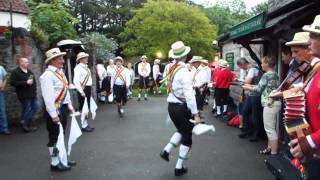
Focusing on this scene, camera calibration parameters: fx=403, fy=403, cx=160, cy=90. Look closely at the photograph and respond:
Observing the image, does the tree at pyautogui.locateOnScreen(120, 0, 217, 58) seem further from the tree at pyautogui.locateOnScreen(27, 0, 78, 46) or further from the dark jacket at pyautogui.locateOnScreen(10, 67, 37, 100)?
the dark jacket at pyautogui.locateOnScreen(10, 67, 37, 100)

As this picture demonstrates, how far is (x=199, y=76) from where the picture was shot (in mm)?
11547

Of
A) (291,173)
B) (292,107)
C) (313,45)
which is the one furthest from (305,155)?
(291,173)

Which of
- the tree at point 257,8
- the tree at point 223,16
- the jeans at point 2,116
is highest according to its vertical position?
the tree at point 257,8

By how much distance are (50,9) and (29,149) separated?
24.4ft

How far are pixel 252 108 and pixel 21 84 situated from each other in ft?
18.2

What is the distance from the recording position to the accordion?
2769 mm

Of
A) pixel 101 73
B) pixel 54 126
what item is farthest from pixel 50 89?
pixel 101 73

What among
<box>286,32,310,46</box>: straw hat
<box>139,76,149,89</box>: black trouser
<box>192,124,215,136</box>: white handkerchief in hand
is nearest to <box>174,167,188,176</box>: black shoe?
<box>192,124,215,136</box>: white handkerchief in hand

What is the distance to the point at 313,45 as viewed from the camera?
9.49ft

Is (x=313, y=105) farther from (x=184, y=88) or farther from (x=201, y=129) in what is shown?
(x=184, y=88)

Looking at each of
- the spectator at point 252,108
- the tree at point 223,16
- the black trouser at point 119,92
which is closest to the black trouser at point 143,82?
the black trouser at point 119,92

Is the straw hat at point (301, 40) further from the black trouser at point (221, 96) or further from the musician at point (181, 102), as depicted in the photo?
the black trouser at point (221, 96)

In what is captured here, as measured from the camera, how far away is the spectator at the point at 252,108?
27.5ft

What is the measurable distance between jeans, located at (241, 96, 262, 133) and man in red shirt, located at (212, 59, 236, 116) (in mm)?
3075
